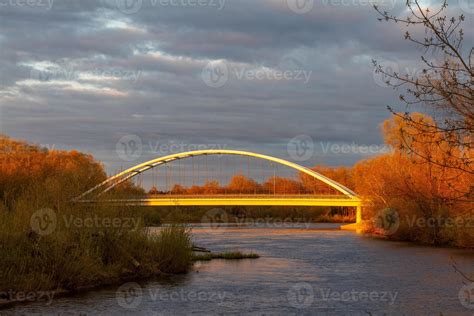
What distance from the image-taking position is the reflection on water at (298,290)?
1516 centimetres

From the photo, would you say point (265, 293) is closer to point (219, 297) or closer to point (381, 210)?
point (219, 297)

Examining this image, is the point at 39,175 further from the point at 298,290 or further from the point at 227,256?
the point at 298,290

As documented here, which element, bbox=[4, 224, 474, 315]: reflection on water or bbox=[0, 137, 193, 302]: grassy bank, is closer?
bbox=[4, 224, 474, 315]: reflection on water

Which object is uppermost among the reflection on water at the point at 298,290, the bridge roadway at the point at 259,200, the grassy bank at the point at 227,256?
the bridge roadway at the point at 259,200

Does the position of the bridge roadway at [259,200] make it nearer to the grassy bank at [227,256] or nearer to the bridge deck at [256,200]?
the bridge deck at [256,200]

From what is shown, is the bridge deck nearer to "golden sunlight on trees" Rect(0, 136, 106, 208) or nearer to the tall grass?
"golden sunlight on trees" Rect(0, 136, 106, 208)

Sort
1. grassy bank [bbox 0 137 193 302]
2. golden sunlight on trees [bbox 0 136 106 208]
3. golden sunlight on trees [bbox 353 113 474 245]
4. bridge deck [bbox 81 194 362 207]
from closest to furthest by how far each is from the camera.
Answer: grassy bank [bbox 0 137 193 302]
golden sunlight on trees [bbox 0 136 106 208]
golden sunlight on trees [bbox 353 113 474 245]
bridge deck [bbox 81 194 362 207]

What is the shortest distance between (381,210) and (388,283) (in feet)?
76.8

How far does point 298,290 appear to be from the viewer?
18.2 meters

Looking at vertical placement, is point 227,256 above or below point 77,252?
below

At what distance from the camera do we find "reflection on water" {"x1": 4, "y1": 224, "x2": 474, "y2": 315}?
15.2 meters

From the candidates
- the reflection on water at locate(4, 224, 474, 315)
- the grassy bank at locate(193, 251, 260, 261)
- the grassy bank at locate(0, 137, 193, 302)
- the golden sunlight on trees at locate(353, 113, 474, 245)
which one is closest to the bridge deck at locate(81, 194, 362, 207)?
the golden sunlight on trees at locate(353, 113, 474, 245)

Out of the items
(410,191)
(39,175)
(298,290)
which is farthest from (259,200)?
(298,290)

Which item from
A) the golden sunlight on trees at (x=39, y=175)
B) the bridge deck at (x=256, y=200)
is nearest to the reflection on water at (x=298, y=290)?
the golden sunlight on trees at (x=39, y=175)
